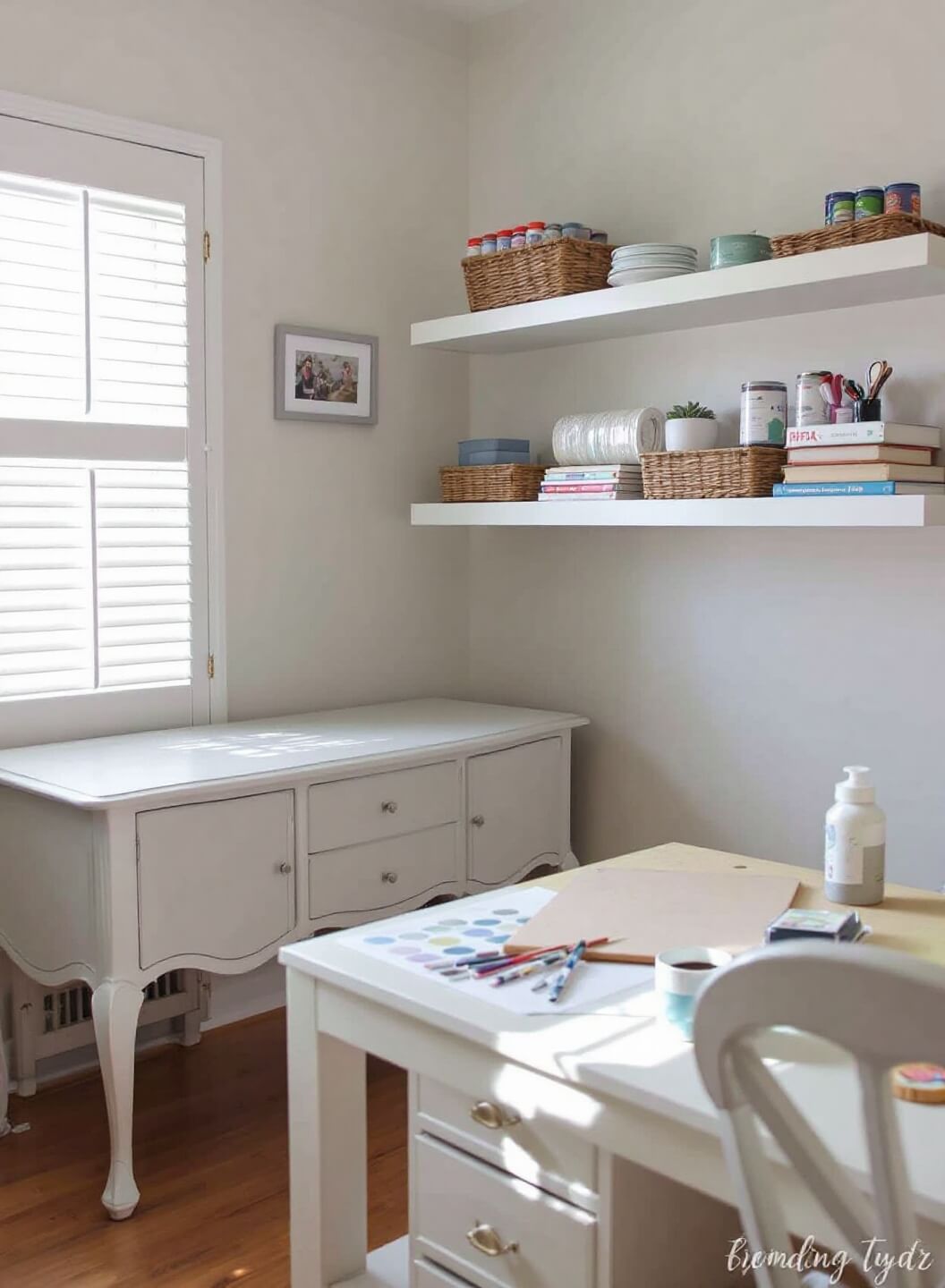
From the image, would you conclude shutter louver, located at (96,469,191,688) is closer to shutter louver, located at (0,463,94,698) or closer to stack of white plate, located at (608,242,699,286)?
shutter louver, located at (0,463,94,698)

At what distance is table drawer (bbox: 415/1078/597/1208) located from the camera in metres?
1.32

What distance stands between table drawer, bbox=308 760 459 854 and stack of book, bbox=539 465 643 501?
0.72 meters

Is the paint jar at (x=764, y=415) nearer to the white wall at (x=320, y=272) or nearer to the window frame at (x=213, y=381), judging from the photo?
the white wall at (x=320, y=272)

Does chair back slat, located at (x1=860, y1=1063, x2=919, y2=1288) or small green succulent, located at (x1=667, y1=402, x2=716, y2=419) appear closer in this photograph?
chair back slat, located at (x1=860, y1=1063, x2=919, y2=1288)

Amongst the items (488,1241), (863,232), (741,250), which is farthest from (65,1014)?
(863,232)

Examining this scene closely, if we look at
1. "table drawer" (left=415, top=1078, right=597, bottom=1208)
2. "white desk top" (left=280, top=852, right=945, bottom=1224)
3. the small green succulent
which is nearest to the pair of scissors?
the small green succulent

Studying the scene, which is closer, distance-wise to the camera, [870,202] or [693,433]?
[870,202]

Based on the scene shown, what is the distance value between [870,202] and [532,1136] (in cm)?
193

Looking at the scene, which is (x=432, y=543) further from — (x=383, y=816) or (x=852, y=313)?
(x=852, y=313)

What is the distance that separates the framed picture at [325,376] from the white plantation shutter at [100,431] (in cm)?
25

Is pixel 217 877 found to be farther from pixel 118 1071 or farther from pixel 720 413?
pixel 720 413

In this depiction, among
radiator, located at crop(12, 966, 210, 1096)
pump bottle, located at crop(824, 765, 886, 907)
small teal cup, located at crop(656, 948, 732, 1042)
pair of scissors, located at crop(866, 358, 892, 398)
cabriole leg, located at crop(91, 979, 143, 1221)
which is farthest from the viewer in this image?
radiator, located at crop(12, 966, 210, 1096)

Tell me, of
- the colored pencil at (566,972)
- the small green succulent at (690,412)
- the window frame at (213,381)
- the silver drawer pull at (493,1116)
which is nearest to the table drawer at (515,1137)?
the silver drawer pull at (493,1116)

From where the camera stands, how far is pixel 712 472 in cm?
277
